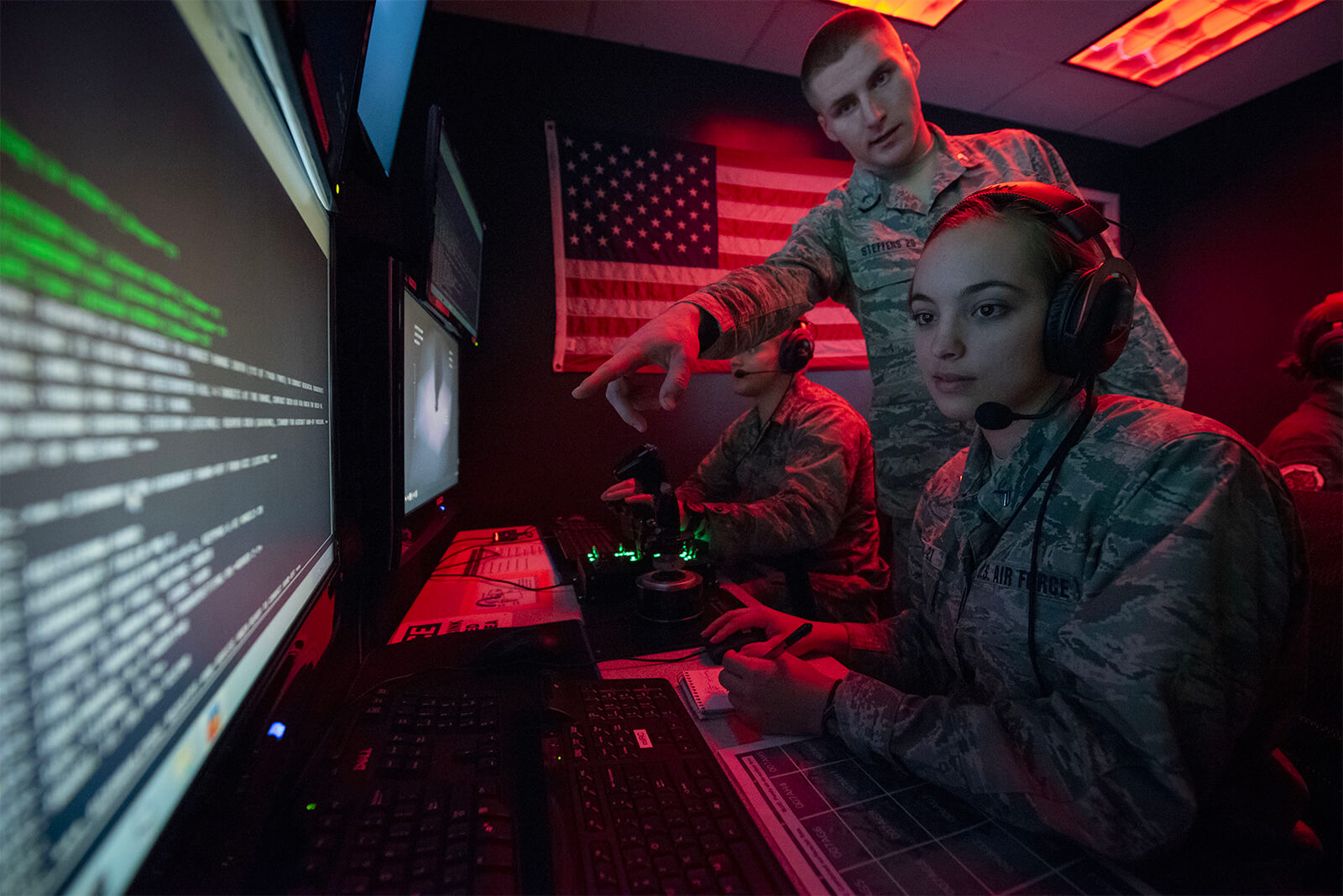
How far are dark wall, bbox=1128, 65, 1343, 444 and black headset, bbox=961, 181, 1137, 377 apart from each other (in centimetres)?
321

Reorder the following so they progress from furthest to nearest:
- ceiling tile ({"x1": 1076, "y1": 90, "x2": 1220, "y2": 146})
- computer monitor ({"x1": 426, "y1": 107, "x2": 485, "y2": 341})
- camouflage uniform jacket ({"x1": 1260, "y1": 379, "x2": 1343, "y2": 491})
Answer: ceiling tile ({"x1": 1076, "y1": 90, "x2": 1220, "y2": 146}) → camouflage uniform jacket ({"x1": 1260, "y1": 379, "x2": 1343, "y2": 491}) → computer monitor ({"x1": 426, "y1": 107, "x2": 485, "y2": 341})

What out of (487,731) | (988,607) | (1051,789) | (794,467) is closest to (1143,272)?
(794,467)

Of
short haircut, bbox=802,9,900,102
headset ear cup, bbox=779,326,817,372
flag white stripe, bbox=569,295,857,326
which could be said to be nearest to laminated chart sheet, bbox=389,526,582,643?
headset ear cup, bbox=779,326,817,372

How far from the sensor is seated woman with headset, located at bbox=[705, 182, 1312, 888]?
0.51 meters

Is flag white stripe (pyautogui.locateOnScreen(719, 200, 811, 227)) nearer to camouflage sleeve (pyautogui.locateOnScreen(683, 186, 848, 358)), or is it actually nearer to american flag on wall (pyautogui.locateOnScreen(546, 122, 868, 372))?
american flag on wall (pyautogui.locateOnScreen(546, 122, 868, 372))

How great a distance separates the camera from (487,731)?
56cm

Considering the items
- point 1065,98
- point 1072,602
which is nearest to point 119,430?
point 1072,602

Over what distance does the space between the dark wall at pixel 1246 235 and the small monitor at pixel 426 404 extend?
387 centimetres

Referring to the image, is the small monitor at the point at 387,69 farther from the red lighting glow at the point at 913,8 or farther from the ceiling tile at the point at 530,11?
the red lighting glow at the point at 913,8

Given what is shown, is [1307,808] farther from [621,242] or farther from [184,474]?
[621,242]

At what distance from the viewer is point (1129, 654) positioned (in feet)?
1.74

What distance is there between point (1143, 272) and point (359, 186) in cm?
421

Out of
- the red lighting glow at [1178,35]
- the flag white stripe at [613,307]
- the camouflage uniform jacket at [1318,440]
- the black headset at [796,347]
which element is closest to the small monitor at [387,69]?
the flag white stripe at [613,307]

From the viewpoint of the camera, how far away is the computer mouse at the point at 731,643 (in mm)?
831
